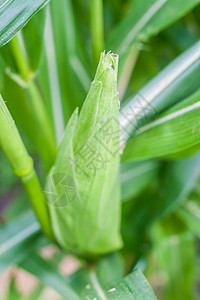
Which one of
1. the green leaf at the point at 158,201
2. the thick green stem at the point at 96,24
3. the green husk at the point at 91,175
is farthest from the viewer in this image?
the green leaf at the point at 158,201

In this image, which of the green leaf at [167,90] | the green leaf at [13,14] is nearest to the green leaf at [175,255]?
the green leaf at [167,90]

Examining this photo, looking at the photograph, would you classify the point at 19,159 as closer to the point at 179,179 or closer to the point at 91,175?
the point at 91,175

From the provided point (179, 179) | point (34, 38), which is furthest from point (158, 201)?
point (34, 38)

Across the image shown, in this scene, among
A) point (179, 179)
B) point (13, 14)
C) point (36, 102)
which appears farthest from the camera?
point (179, 179)

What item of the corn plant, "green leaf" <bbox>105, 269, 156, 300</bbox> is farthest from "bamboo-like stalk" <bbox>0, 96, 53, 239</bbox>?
"green leaf" <bbox>105, 269, 156, 300</bbox>

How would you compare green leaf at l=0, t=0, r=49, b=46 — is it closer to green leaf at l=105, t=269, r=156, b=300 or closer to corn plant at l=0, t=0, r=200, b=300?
corn plant at l=0, t=0, r=200, b=300

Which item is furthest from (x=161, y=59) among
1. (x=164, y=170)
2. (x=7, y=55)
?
(x=7, y=55)

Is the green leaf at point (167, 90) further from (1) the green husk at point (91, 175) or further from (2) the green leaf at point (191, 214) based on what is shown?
(2) the green leaf at point (191, 214)

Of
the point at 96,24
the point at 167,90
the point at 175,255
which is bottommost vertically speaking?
the point at 175,255
